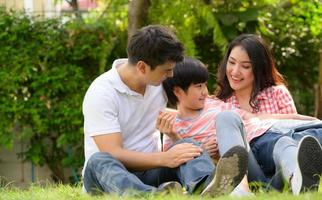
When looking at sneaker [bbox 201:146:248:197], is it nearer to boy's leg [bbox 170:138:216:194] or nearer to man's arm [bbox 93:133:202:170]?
boy's leg [bbox 170:138:216:194]

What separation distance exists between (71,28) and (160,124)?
11.4 ft

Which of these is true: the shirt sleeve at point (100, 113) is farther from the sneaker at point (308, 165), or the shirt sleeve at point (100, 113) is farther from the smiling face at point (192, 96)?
the sneaker at point (308, 165)

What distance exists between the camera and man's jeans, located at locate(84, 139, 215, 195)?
12.2 feet

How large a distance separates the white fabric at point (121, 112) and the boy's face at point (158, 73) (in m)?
0.15

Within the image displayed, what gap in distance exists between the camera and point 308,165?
3621 mm

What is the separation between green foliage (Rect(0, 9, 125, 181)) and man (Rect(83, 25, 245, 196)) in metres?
2.93

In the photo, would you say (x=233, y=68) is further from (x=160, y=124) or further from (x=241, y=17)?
(x=241, y=17)

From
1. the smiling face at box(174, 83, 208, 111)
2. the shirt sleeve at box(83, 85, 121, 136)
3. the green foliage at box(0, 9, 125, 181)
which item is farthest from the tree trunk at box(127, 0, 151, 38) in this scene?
the shirt sleeve at box(83, 85, 121, 136)

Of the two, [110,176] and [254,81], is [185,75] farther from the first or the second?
[110,176]

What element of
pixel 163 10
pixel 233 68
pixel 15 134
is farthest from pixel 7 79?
pixel 233 68

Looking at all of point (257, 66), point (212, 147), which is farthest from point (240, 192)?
point (257, 66)

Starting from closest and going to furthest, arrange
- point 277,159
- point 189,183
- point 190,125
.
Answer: point 189,183 < point 277,159 < point 190,125

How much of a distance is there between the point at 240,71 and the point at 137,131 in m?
0.81

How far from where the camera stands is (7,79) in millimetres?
7180
